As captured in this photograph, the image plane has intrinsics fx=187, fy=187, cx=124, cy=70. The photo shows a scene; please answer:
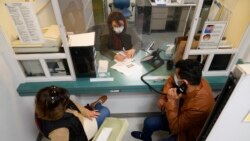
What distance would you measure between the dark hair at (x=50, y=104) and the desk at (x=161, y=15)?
249 centimetres

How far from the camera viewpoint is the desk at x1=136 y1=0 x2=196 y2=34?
134 inches

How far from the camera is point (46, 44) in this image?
4.75 feet

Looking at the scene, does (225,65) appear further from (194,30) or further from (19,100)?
(19,100)

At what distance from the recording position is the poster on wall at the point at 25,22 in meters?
1.20

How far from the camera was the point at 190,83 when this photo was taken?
4.14ft

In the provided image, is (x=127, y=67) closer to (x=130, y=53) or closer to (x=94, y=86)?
(x=130, y=53)

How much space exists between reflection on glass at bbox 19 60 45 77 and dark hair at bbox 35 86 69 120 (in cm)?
53

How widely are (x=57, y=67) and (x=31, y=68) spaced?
0.75ft

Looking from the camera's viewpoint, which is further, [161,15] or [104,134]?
[161,15]

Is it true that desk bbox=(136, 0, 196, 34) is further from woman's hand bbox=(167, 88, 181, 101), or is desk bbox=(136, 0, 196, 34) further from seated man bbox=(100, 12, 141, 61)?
woman's hand bbox=(167, 88, 181, 101)

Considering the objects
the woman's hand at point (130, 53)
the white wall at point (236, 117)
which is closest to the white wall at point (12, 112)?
the woman's hand at point (130, 53)

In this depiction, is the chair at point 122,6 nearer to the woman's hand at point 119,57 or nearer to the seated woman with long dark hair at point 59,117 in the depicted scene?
the woman's hand at point 119,57

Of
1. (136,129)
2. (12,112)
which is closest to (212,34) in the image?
(136,129)

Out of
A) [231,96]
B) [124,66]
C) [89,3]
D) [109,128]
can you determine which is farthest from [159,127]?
[89,3]
